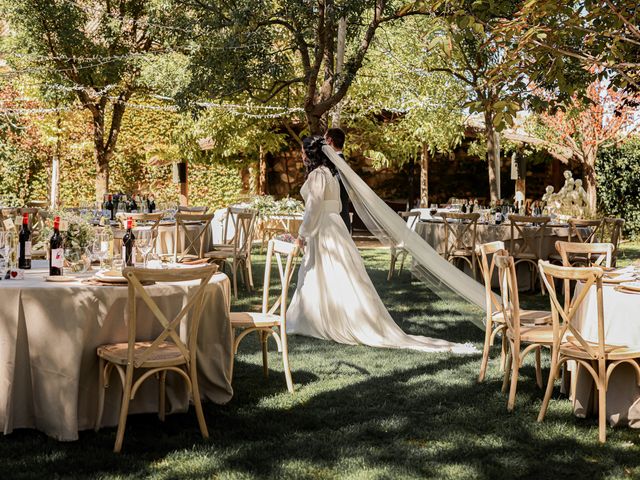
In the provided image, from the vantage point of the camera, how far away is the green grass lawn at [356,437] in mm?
4047

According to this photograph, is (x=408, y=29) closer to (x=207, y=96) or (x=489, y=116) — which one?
(x=489, y=116)

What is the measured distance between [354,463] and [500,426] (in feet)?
3.61

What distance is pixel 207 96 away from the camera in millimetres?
11852

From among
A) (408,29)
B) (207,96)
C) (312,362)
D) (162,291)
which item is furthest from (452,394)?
(408,29)

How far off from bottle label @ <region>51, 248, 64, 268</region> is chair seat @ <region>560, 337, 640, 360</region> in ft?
9.52

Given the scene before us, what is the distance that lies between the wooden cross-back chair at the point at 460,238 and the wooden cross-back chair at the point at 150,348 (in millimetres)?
6922

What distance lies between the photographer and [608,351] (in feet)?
15.0

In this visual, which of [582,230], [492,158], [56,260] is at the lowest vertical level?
[582,230]

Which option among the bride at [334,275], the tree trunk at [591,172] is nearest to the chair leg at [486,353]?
the bride at [334,275]

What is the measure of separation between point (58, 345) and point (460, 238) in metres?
7.64

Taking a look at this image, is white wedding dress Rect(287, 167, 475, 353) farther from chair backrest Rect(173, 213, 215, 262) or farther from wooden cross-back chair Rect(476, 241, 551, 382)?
chair backrest Rect(173, 213, 215, 262)

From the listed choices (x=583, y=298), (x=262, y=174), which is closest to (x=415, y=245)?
(x=583, y=298)

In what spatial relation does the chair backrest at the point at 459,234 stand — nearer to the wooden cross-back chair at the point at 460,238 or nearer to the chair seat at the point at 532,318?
the wooden cross-back chair at the point at 460,238

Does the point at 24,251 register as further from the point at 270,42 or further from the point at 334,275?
the point at 270,42
